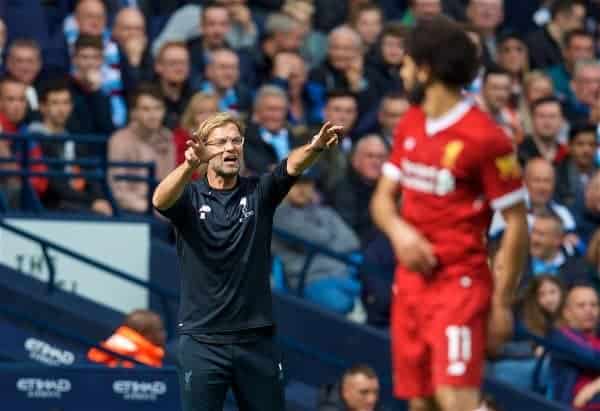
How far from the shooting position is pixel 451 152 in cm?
830

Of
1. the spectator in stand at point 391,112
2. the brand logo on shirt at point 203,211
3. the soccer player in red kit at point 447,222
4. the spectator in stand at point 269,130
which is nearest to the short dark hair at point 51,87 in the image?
the spectator in stand at point 269,130

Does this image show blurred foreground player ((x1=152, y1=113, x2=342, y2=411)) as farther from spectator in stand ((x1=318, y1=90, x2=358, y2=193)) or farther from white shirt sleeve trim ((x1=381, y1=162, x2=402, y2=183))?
spectator in stand ((x1=318, y1=90, x2=358, y2=193))

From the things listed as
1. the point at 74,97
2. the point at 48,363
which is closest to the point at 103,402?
the point at 48,363

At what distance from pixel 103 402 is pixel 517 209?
5.53 metres

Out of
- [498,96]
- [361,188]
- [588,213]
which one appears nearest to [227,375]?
[361,188]

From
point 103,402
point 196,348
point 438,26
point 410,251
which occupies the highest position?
point 438,26

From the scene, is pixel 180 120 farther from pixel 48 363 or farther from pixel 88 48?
pixel 48 363

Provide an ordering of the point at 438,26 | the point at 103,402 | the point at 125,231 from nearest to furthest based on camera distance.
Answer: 1. the point at 438,26
2. the point at 103,402
3. the point at 125,231

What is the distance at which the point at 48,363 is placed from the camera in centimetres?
1380

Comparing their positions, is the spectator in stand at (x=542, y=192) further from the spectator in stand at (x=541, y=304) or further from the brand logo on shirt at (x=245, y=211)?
the brand logo on shirt at (x=245, y=211)

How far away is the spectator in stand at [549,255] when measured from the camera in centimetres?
1584

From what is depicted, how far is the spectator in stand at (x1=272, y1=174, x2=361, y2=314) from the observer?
15508 millimetres

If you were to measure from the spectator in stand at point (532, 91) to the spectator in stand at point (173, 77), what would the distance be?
3.69 meters

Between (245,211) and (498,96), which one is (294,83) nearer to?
(498,96)
